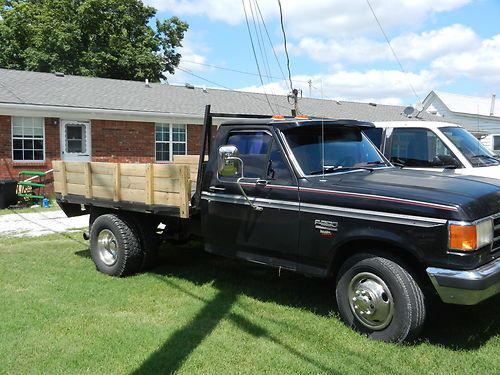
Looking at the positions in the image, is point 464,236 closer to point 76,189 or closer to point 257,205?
point 257,205

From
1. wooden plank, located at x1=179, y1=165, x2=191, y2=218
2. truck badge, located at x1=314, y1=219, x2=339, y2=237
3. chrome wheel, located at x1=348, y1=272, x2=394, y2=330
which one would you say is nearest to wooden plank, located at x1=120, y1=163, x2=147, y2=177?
wooden plank, located at x1=179, y1=165, x2=191, y2=218

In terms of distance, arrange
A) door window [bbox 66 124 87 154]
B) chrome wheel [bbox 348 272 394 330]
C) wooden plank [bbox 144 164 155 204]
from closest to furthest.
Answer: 1. chrome wheel [bbox 348 272 394 330]
2. wooden plank [bbox 144 164 155 204]
3. door window [bbox 66 124 87 154]

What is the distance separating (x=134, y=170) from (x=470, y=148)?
4793mm

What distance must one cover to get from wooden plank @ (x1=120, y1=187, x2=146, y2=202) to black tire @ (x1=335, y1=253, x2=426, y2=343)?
268 cm

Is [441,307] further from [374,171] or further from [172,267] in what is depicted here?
[172,267]

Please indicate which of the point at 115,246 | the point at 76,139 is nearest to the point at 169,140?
the point at 76,139

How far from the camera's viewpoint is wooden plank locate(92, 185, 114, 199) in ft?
22.0

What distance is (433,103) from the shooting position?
32.6 meters

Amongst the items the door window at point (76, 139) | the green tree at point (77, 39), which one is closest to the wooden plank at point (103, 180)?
the door window at point (76, 139)

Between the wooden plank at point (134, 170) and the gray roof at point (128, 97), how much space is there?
10.0 m

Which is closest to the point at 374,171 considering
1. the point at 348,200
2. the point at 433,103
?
the point at 348,200

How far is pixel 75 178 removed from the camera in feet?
23.9

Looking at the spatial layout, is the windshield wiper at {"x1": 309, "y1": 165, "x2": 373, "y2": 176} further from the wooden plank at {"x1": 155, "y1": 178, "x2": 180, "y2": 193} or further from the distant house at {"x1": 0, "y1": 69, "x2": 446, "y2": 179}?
the distant house at {"x1": 0, "y1": 69, "x2": 446, "y2": 179}

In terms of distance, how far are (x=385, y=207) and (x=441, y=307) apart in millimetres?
1731
